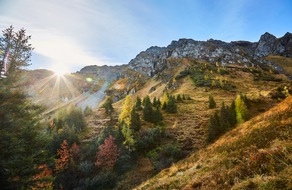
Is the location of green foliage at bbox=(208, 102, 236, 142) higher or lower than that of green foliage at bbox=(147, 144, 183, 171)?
higher

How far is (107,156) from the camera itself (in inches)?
1247

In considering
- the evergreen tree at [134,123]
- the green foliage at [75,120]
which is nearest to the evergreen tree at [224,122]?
the evergreen tree at [134,123]

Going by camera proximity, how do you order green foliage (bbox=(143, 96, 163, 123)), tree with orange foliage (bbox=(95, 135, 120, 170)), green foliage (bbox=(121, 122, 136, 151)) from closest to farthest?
1. tree with orange foliage (bbox=(95, 135, 120, 170))
2. green foliage (bbox=(121, 122, 136, 151))
3. green foliage (bbox=(143, 96, 163, 123))

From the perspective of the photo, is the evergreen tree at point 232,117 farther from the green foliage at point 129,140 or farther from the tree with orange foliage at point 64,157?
the tree with orange foliage at point 64,157

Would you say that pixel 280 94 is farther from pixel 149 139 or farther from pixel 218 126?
pixel 149 139

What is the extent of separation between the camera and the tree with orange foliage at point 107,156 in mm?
30984

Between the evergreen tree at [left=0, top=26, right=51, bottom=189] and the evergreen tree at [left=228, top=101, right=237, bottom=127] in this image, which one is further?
the evergreen tree at [left=228, top=101, right=237, bottom=127]

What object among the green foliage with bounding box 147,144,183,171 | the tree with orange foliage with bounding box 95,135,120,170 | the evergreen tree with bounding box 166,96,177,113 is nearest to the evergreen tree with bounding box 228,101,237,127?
the green foliage with bounding box 147,144,183,171

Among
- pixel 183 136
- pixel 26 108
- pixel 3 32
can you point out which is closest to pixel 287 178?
pixel 26 108

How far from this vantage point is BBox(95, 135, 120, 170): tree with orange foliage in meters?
31.0

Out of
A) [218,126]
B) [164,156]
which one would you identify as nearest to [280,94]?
[218,126]

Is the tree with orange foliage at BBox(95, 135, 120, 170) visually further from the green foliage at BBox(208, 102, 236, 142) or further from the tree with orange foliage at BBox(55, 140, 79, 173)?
the green foliage at BBox(208, 102, 236, 142)

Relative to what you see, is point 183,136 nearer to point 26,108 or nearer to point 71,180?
point 71,180

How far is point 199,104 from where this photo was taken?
6438cm
